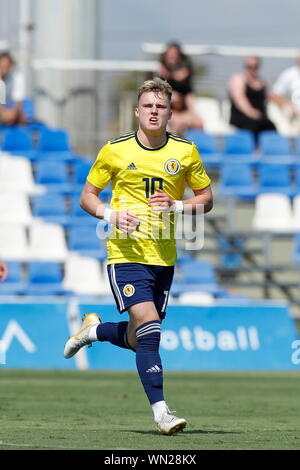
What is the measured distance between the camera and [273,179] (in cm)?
2077

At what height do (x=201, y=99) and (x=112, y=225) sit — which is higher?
(x=112, y=225)

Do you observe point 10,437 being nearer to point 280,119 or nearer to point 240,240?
point 240,240

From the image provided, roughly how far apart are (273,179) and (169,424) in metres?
13.0

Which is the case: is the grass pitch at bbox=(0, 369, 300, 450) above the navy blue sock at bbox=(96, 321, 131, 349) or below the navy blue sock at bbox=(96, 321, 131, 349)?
below

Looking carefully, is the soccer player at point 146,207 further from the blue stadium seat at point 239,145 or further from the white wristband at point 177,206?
the blue stadium seat at point 239,145

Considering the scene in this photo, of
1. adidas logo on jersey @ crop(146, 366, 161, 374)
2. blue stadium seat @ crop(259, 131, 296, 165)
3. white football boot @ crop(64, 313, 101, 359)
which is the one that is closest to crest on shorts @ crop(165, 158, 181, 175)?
adidas logo on jersey @ crop(146, 366, 161, 374)

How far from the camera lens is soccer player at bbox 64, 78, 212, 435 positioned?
8484 millimetres

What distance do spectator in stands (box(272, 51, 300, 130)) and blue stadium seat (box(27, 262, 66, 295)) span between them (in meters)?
5.70

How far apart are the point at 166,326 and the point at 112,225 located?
7.45 metres

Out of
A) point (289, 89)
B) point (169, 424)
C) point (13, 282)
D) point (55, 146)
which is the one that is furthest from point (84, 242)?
point (169, 424)

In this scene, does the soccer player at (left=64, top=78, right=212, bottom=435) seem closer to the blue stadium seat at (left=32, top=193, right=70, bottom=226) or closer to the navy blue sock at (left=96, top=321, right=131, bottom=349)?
the navy blue sock at (left=96, top=321, right=131, bottom=349)

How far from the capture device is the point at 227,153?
21.2m

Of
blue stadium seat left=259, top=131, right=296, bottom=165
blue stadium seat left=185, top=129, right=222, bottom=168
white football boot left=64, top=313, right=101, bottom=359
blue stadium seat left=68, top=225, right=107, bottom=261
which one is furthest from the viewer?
blue stadium seat left=259, top=131, right=296, bottom=165
